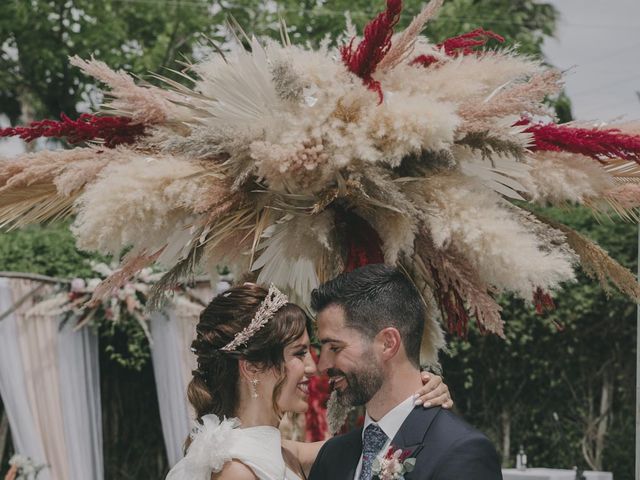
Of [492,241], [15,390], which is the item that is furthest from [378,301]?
[15,390]

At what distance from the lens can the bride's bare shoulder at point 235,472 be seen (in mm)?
2941

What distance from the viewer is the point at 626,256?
9.66 m

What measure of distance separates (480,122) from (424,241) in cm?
34

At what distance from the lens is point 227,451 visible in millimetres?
2951

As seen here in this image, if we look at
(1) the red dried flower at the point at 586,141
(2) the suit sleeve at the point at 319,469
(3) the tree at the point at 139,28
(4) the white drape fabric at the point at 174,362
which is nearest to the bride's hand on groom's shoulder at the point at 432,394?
(2) the suit sleeve at the point at 319,469

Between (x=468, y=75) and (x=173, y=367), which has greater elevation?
(x=468, y=75)

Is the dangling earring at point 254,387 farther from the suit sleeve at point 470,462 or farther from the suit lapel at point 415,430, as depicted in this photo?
the suit sleeve at point 470,462

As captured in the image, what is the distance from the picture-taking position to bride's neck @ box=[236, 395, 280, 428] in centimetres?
316

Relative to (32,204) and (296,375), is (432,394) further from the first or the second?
(32,204)

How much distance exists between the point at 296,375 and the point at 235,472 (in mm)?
394

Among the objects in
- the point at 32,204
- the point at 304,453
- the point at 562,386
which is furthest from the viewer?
the point at 562,386

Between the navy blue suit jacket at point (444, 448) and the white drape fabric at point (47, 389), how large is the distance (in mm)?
5842

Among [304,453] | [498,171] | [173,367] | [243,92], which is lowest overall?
[173,367]

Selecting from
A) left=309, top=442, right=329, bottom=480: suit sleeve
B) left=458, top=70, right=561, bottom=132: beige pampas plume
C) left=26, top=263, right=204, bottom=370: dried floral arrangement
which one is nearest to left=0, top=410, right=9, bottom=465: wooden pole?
left=26, top=263, right=204, bottom=370: dried floral arrangement
